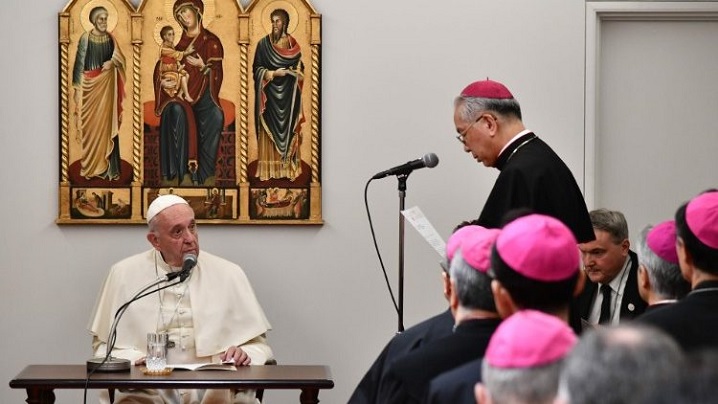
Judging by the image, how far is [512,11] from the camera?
7.80 m

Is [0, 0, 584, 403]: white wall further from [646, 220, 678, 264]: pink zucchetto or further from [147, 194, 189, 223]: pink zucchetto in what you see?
[646, 220, 678, 264]: pink zucchetto

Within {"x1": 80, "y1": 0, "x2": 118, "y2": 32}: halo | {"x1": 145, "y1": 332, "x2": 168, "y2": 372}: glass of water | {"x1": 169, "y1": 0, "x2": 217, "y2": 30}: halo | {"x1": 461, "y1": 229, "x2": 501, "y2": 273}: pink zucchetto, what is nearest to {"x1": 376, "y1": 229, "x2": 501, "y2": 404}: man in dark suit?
{"x1": 461, "y1": 229, "x2": 501, "y2": 273}: pink zucchetto

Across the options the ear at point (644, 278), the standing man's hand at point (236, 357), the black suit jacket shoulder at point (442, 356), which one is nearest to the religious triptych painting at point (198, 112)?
the standing man's hand at point (236, 357)

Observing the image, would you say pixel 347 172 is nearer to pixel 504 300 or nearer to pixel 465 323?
pixel 465 323

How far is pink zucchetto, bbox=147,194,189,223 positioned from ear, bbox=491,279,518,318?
4.27m

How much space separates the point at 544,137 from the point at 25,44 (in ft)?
11.1

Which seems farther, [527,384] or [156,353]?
[156,353]

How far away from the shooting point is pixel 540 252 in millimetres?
2938

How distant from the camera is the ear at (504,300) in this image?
9.98 ft

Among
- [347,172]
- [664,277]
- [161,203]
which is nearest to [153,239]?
[161,203]

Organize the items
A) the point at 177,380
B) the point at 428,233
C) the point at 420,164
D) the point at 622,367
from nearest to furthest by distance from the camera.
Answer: the point at 622,367
the point at 428,233
the point at 177,380
the point at 420,164

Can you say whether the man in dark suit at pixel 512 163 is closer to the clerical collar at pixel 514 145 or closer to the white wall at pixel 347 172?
the clerical collar at pixel 514 145

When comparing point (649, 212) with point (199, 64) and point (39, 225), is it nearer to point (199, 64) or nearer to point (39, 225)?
point (199, 64)

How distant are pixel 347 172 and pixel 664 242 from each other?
3.85 metres
